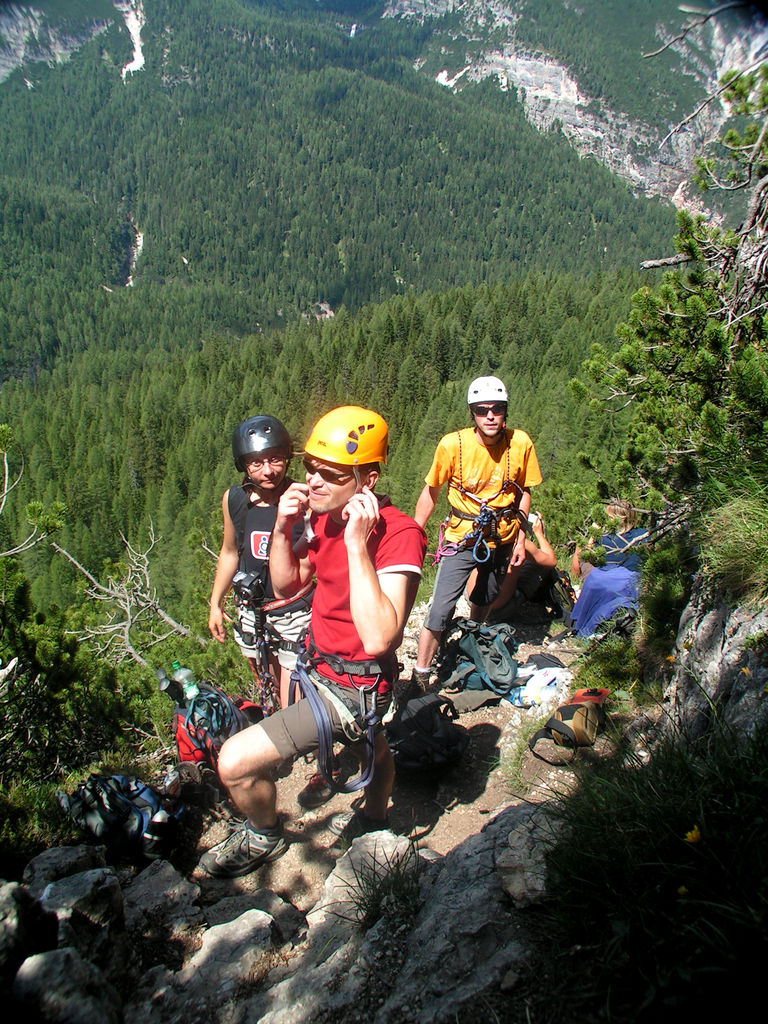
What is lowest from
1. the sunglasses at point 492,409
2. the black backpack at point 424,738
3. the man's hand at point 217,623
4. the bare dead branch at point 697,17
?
the black backpack at point 424,738

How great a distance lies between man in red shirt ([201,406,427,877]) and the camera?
279 centimetres

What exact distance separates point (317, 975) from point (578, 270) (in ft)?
652

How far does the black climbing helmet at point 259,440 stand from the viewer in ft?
13.8

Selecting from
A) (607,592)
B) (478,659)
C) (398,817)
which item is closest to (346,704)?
(398,817)

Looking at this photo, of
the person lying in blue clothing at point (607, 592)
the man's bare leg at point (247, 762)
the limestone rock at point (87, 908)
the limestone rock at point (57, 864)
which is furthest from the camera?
the person lying in blue clothing at point (607, 592)

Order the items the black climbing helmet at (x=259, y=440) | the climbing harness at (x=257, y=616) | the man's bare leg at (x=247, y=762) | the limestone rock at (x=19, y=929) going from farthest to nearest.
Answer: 1. the black climbing helmet at (x=259, y=440)
2. the climbing harness at (x=257, y=616)
3. the man's bare leg at (x=247, y=762)
4. the limestone rock at (x=19, y=929)

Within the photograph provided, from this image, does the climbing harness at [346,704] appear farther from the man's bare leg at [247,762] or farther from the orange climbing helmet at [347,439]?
the orange climbing helmet at [347,439]

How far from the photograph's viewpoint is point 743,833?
5.75 feet

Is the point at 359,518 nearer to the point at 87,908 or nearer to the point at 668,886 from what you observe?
the point at 668,886

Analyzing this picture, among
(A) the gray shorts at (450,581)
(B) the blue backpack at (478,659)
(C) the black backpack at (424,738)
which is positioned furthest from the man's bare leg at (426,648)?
(C) the black backpack at (424,738)

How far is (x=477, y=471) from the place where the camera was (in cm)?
509

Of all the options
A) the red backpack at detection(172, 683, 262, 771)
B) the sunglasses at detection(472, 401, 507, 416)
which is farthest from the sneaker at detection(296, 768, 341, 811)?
the sunglasses at detection(472, 401, 507, 416)

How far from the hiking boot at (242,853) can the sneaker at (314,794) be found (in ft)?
2.32

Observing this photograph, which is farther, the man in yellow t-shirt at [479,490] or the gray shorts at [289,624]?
the man in yellow t-shirt at [479,490]
